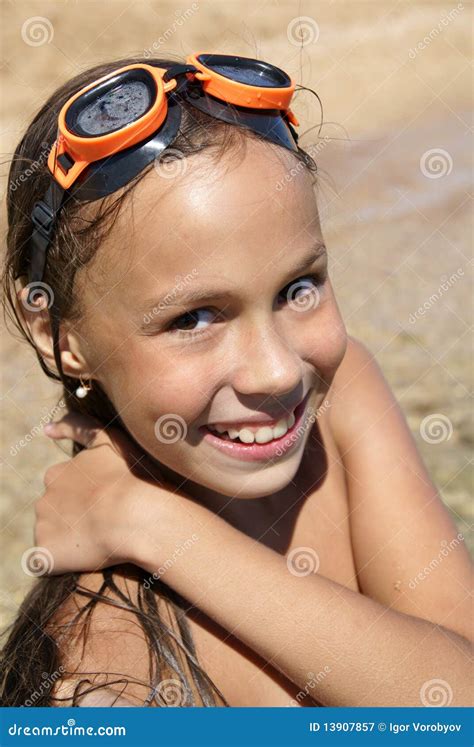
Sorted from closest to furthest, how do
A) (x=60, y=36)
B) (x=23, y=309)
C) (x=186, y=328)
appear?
(x=186, y=328) → (x=23, y=309) → (x=60, y=36)

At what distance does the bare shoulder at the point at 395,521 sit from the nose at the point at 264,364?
0.57 m

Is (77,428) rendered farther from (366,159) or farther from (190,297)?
(366,159)

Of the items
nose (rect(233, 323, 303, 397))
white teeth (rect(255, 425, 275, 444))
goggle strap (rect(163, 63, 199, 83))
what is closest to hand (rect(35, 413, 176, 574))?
white teeth (rect(255, 425, 275, 444))

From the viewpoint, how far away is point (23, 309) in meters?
2.48

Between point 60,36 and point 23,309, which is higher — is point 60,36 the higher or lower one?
the lower one

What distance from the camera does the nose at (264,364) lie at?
2.09m

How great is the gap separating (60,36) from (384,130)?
4.65 meters

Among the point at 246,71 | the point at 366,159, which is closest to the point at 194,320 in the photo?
the point at 246,71

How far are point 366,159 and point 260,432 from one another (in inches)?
284

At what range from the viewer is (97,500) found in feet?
7.64

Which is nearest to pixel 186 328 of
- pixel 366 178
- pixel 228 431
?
pixel 228 431

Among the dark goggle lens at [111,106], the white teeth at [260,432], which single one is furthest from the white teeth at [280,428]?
the dark goggle lens at [111,106]

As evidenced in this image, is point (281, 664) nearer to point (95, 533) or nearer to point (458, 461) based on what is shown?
point (95, 533)

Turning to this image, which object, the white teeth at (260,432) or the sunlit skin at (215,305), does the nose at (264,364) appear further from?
the white teeth at (260,432)
